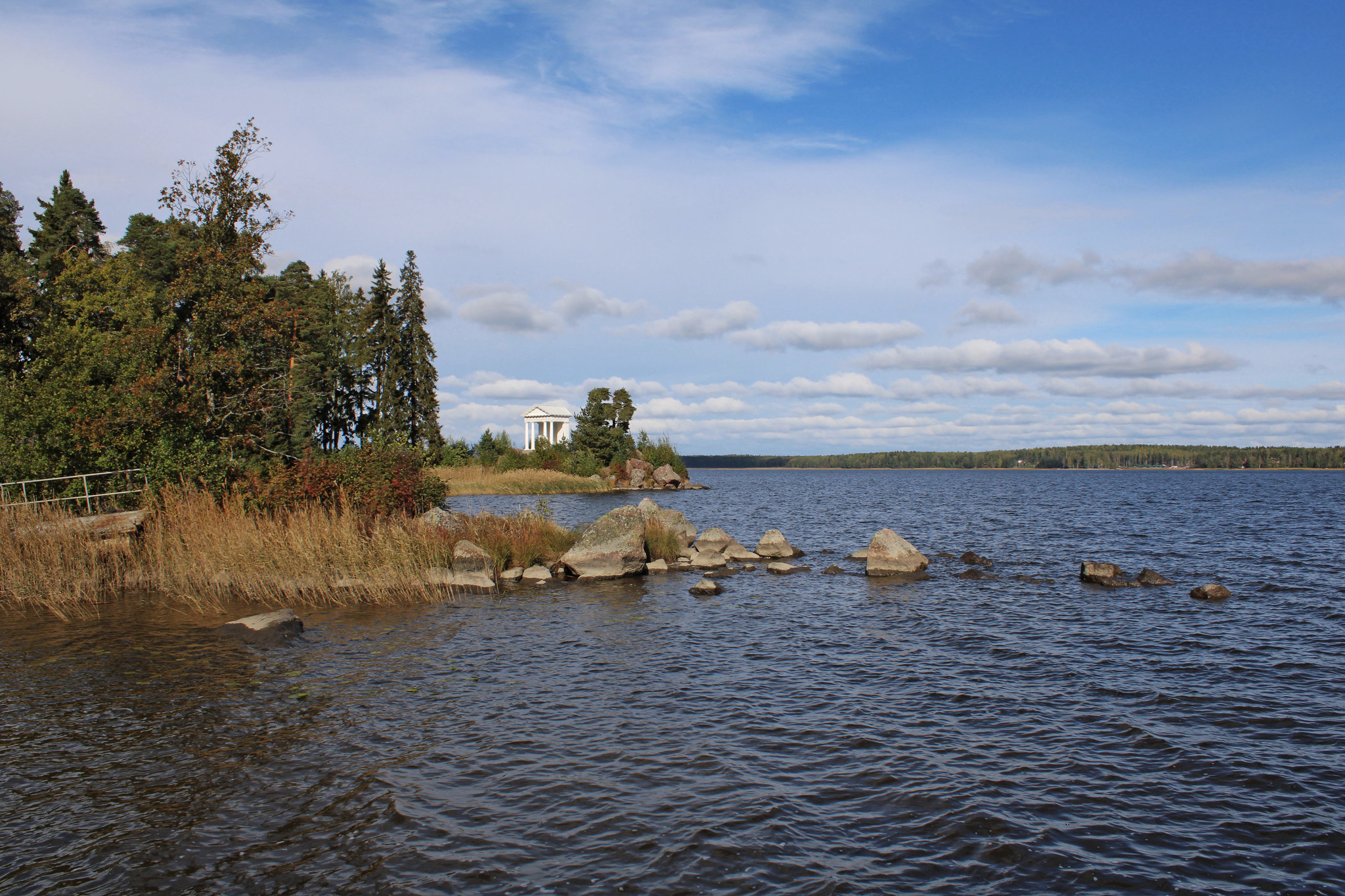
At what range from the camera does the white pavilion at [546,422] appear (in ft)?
379

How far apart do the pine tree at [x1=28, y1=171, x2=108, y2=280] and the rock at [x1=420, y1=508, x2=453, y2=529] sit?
45.2 m

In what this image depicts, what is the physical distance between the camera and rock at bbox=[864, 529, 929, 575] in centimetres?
2648

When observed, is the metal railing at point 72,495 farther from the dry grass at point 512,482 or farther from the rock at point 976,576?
the dry grass at point 512,482

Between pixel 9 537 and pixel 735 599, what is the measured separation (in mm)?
18182

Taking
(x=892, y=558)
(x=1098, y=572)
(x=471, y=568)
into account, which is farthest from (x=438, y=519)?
(x=1098, y=572)

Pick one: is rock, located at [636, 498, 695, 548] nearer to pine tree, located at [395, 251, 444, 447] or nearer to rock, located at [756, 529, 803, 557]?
rock, located at [756, 529, 803, 557]

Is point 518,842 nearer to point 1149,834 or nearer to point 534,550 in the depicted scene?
point 1149,834

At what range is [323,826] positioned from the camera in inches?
299

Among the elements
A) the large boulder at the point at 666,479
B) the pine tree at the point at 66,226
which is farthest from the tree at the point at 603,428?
the pine tree at the point at 66,226

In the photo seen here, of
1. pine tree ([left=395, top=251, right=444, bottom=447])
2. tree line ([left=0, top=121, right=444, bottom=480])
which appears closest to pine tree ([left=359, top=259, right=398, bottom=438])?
pine tree ([left=395, top=251, right=444, bottom=447])

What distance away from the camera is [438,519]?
24.2 meters

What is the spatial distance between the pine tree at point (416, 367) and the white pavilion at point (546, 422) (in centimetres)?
3967

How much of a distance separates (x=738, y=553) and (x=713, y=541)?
1105 millimetres

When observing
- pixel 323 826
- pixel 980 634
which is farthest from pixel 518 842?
pixel 980 634
